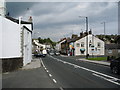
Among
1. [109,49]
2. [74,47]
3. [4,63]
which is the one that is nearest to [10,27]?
[4,63]

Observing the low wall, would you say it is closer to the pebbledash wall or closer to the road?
the pebbledash wall

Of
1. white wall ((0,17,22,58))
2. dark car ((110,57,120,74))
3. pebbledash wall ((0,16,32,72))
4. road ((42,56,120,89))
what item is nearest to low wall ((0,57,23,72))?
pebbledash wall ((0,16,32,72))

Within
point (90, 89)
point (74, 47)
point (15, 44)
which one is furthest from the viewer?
point (74, 47)

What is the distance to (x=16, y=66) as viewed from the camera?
21250mm

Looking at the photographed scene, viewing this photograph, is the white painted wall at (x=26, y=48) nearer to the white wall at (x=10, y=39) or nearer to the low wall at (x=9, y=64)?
the white wall at (x=10, y=39)

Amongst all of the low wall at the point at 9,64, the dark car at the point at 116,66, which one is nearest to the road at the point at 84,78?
the dark car at the point at 116,66

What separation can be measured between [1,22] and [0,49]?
2558 mm

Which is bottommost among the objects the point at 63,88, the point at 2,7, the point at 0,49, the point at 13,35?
the point at 63,88

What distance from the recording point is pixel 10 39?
21.1 meters

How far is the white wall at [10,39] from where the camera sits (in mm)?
19373

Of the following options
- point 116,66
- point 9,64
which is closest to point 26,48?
point 9,64

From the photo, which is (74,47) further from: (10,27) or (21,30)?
(10,27)

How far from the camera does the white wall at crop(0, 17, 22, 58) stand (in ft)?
63.6

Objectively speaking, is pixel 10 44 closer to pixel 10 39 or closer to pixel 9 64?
pixel 10 39
